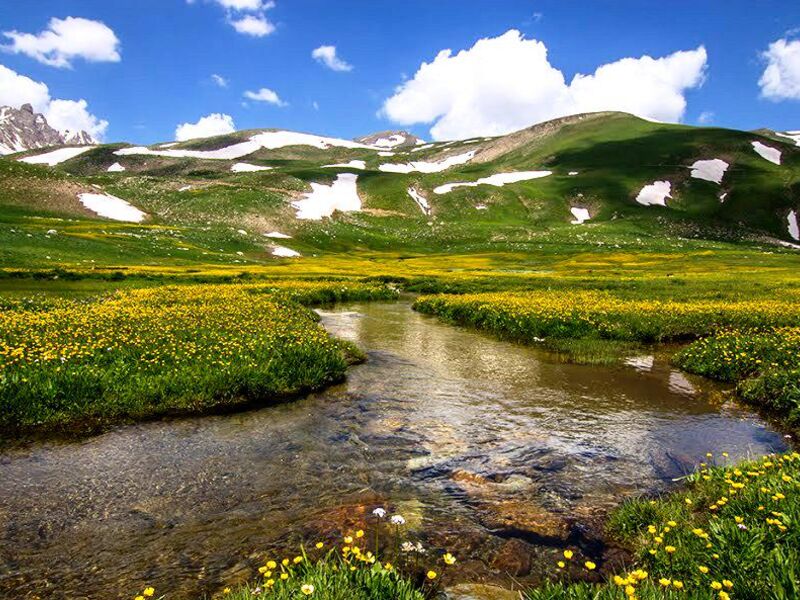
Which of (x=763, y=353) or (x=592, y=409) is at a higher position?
(x=763, y=353)

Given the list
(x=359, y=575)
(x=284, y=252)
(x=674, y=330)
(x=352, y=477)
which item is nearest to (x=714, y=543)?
(x=359, y=575)

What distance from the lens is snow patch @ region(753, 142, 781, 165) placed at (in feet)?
543

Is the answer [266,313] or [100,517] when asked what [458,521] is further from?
[266,313]

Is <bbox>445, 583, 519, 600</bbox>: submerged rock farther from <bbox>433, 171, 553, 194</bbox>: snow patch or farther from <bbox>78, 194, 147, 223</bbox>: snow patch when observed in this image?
<bbox>433, 171, 553, 194</bbox>: snow patch

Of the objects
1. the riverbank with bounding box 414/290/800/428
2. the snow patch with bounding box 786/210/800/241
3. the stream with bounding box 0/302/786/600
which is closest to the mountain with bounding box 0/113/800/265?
the snow patch with bounding box 786/210/800/241

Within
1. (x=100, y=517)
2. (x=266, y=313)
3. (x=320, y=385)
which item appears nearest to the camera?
(x=100, y=517)

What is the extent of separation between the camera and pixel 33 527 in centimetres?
763

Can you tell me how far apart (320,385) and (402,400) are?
9.63 ft

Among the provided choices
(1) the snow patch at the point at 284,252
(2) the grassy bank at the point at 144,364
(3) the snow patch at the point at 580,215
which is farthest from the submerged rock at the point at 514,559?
(3) the snow patch at the point at 580,215

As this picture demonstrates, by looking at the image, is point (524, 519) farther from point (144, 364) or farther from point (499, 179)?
point (499, 179)

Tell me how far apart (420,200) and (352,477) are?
15800 centimetres

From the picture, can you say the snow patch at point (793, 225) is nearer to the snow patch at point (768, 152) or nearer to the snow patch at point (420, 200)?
the snow patch at point (768, 152)

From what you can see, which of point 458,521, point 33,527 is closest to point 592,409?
point 458,521

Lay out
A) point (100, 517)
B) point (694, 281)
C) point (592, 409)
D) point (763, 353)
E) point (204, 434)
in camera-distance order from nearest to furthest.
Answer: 1. point (100, 517)
2. point (204, 434)
3. point (592, 409)
4. point (763, 353)
5. point (694, 281)
